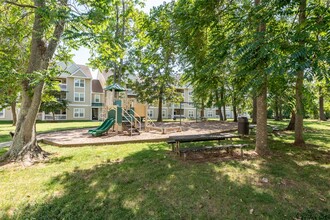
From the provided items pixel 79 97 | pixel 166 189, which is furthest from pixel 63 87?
pixel 166 189

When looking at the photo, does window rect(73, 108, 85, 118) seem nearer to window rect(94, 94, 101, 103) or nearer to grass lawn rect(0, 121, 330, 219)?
window rect(94, 94, 101, 103)

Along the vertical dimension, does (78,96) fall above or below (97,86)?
below

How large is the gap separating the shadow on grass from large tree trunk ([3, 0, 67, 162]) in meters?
2.40

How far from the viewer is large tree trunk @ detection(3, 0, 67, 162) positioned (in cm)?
650

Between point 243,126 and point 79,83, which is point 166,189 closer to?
point 243,126

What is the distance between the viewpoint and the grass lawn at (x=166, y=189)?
3619mm

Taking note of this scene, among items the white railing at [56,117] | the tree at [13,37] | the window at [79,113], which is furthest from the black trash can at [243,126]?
the white railing at [56,117]

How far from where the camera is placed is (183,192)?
419 cm

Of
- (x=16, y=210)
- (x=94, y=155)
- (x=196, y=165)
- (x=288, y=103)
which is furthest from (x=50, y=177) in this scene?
(x=288, y=103)

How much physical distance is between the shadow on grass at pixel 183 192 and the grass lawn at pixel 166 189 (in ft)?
0.06

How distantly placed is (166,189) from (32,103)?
215 inches

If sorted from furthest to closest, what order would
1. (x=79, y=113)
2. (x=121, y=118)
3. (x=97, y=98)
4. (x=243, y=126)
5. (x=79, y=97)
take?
(x=97, y=98) < (x=79, y=113) < (x=79, y=97) < (x=121, y=118) < (x=243, y=126)

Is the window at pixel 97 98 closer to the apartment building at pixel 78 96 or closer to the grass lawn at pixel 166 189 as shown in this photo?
the apartment building at pixel 78 96

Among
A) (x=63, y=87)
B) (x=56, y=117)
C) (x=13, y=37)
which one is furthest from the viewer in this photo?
(x=63, y=87)
